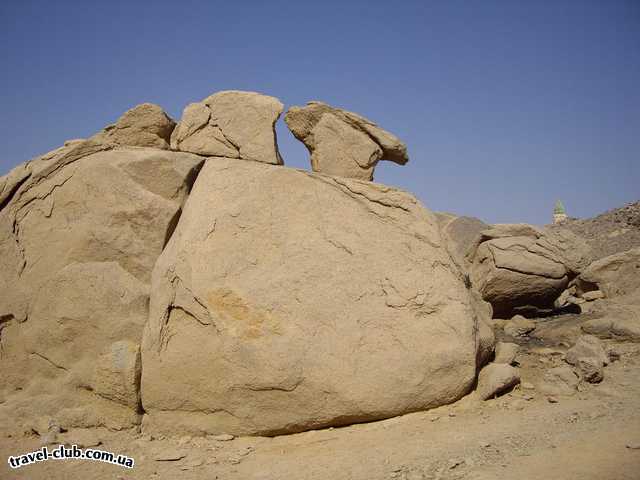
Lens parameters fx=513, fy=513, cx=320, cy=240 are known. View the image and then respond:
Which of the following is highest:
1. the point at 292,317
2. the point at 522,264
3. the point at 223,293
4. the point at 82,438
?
the point at 522,264

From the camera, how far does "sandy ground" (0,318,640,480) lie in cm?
338

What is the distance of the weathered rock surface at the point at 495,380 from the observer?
4516 millimetres

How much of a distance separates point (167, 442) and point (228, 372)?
0.76 m

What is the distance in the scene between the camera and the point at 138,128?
5262 mm

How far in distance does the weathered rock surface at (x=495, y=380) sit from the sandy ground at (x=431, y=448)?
87 millimetres

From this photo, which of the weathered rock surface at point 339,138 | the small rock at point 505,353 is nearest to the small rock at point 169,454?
the weathered rock surface at point 339,138

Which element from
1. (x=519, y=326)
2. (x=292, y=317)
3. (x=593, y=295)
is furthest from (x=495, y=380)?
(x=593, y=295)

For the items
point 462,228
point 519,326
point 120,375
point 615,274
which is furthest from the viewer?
point 462,228

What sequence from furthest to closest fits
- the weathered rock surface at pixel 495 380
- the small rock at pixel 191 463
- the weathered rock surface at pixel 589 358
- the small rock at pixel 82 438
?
the weathered rock surface at pixel 589 358 → the weathered rock surface at pixel 495 380 → the small rock at pixel 82 438 → the small rock at pixel 191 463

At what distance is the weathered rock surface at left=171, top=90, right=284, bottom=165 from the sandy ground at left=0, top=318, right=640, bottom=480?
2678mm

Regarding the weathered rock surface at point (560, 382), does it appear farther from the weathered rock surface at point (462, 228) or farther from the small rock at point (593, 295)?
the weathered rock surface at point (462, 228)

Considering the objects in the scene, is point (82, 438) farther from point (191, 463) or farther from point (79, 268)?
point (79, 268)

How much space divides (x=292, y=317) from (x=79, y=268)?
1991mm

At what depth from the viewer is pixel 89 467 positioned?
12.3 ft
